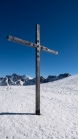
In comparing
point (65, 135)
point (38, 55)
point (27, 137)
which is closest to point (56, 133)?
point (65, 135)

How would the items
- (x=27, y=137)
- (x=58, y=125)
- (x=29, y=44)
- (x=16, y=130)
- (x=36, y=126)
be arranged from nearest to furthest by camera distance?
1. (x=27, y=137)
2. (x=16, y=130)
3. (x=36, y=126)
4. (x=58, y=125)
5. (x=29, y=44)

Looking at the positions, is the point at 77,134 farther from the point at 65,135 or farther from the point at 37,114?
the point at 37,114

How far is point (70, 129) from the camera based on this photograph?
568 cm

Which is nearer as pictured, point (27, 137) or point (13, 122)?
point (27, 137)

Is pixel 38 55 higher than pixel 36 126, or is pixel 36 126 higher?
pixel 38 55

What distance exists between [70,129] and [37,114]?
75.9 inches

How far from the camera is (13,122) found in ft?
18.6

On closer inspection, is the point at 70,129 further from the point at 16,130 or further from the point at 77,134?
the point at 16,130

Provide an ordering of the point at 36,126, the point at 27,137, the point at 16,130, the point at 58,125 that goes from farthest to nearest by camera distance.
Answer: the point at 58,125 < the point at 36,126 < the point at 16,130 < the point at 27,137

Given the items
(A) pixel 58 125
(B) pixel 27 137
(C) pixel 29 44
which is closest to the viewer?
(B) pixel 27 137

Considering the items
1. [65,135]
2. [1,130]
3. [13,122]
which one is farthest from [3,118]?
[65,135]

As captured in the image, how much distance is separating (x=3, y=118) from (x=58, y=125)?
2.65 metres

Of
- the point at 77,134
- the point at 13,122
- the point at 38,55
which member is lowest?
the point at 77,134

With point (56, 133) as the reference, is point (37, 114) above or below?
above
